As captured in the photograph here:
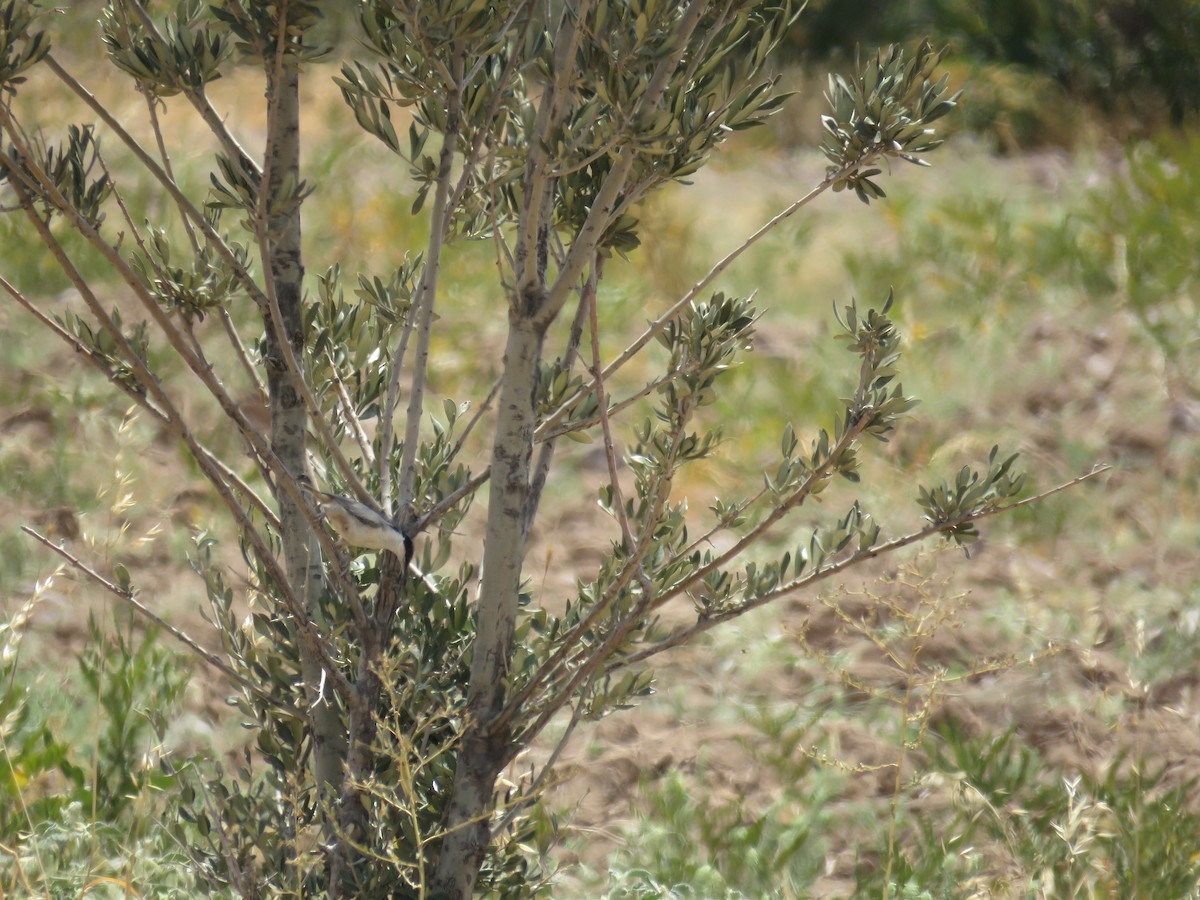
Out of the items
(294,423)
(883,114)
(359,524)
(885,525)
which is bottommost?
(359,524)

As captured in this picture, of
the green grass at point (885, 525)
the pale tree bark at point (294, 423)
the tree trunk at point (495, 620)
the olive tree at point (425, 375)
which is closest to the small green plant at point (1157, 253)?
the green grass at point (885, 525)

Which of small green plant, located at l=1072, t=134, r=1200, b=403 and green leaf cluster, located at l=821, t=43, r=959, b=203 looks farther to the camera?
small green plant, located at l=1072, t=134, r=1200, b=403

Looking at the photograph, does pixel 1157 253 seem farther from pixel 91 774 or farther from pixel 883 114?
pixel 91 774

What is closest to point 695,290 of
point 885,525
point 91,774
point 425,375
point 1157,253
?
point 425,375

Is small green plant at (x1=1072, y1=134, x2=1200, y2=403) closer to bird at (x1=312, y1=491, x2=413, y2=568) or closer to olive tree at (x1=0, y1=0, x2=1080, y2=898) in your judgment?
olive tree at (x1=0, y1=0, x2=1080, y2=898)

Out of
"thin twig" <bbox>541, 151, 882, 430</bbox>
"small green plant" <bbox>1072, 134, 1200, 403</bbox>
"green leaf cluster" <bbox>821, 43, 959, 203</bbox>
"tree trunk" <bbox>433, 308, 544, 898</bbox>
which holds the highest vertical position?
"small green plant" <bbox>1072, 134, 1200, 403</bbox>

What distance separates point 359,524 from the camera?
160cm

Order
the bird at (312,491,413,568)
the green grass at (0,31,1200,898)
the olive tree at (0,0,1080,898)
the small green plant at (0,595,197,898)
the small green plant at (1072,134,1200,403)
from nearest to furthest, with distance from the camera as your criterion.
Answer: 1. the olive tree at (0,0,1080,898)
2. the bird at (312,491,413,568)
3. the small green plant at (0,595,197,898)
4. the green grass at (0,31,1200,898)
5. the small green plant at (1072,134,1200,403)

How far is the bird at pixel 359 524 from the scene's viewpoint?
5.23ft

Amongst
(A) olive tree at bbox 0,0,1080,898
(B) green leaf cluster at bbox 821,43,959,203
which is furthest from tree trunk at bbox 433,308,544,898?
(B) green leaf cluster at bbox 821,43,959,203

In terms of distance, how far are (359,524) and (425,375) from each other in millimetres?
287

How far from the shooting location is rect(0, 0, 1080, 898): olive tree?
1475 mm

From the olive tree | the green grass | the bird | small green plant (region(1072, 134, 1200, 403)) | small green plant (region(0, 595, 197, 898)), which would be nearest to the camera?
the olive tree

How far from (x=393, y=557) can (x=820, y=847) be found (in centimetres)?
144
